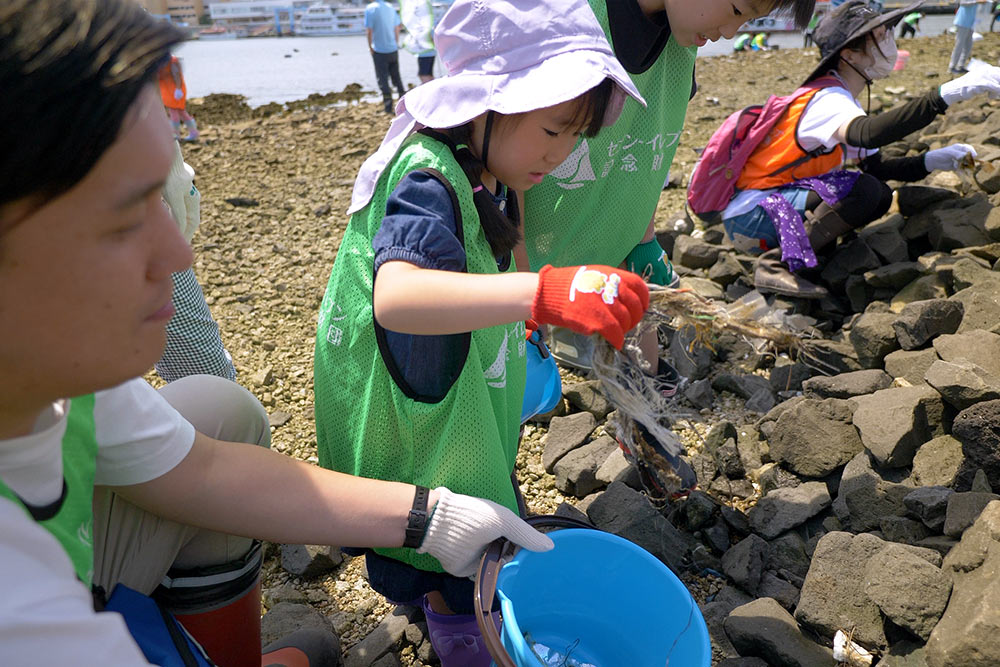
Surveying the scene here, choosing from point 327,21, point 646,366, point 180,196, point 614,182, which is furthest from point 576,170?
point 327,21

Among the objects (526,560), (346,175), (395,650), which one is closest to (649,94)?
(526,560)

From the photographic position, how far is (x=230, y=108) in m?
7.23

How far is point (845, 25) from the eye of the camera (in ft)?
9.18

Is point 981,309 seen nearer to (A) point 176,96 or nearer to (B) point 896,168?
(B) point 896,168

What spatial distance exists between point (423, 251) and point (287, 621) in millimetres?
888

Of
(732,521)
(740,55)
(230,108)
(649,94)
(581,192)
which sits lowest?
(740,55)

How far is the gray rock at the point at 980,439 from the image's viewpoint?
1.62 metres

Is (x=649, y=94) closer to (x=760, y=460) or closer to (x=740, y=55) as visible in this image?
(x=760, y=460)

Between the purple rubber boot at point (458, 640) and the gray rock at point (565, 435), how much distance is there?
710 mm

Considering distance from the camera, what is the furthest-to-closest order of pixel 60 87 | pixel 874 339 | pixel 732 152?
pixel 732 152 < pixel 874 339 < pixel 60 87

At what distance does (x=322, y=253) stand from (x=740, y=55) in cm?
850

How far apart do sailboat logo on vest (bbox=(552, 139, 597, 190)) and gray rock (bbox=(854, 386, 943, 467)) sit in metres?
0.93

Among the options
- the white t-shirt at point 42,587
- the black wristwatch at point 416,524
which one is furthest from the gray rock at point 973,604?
the white t-shirt at point 42,587

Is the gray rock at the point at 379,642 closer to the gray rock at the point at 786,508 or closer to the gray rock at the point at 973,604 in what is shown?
the gray rock at the point at 786,508
